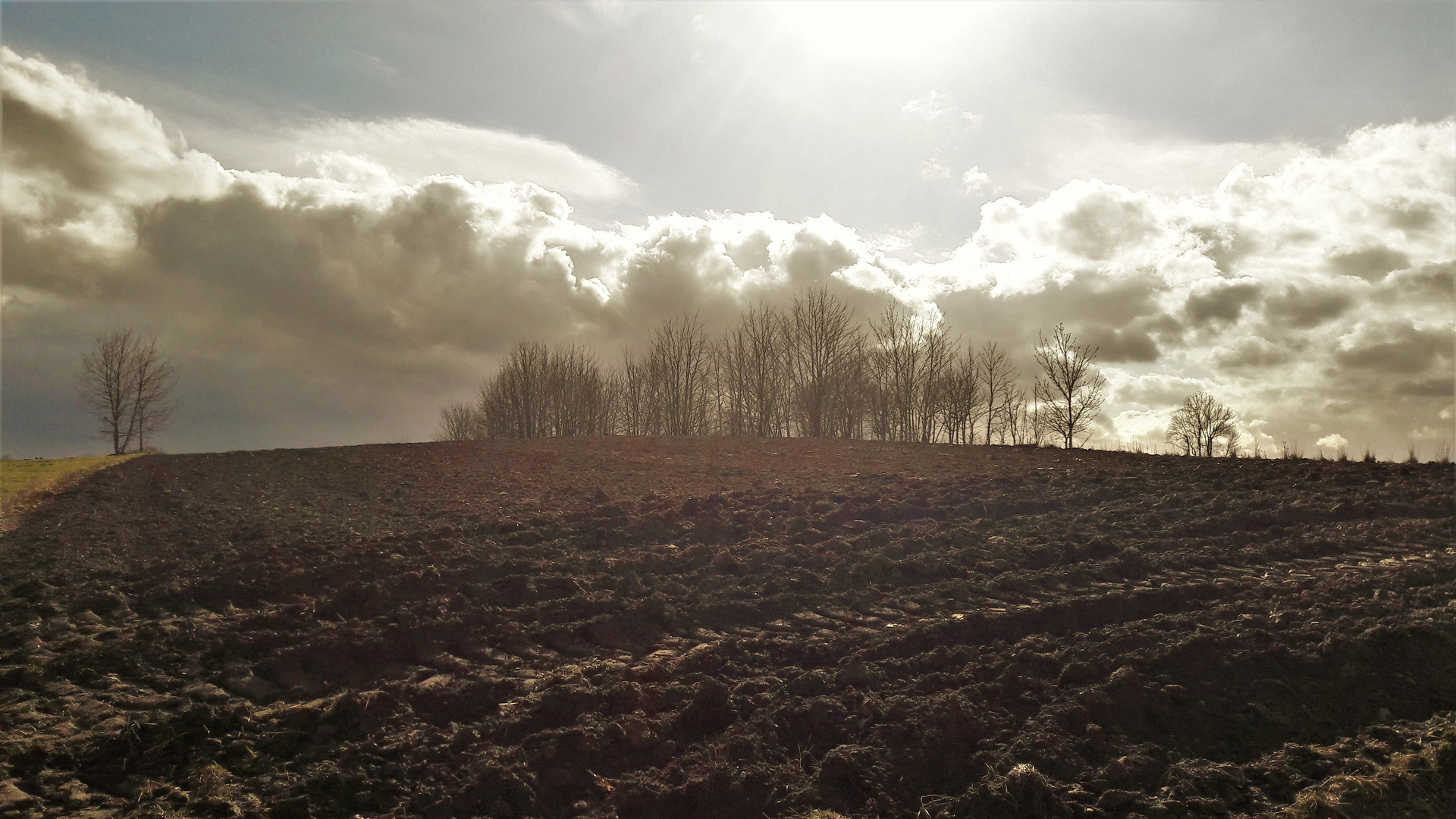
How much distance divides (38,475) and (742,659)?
14.6 meters

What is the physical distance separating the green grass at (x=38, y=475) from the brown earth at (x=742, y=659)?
1783 mm

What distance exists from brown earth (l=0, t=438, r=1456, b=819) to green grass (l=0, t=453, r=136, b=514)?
1.78 metres

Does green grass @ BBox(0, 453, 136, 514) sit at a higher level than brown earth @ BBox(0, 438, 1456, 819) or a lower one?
higher

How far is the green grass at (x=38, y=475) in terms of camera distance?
11.5 metres

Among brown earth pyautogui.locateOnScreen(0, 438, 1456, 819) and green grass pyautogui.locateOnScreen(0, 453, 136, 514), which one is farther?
green grass pyautogui.locateOnScreen(0, 453, 136, 514)

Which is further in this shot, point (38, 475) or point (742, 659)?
point (38, 475)

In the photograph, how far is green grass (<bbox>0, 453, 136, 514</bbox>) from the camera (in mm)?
11484

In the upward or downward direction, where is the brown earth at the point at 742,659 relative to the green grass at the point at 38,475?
downward

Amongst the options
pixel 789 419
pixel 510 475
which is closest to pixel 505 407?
pixel 789 419

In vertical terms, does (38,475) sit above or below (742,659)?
above

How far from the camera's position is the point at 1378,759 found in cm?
455

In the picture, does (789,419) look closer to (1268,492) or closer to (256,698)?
(1268,492)

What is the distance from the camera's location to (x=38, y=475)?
13.7m

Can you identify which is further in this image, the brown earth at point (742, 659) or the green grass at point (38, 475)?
the green grass at point (38, 475)
